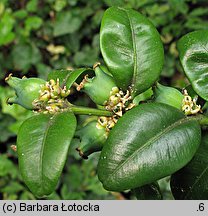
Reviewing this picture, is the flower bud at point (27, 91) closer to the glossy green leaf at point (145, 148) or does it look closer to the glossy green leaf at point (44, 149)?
the glossy green leaf at point (44, 149)

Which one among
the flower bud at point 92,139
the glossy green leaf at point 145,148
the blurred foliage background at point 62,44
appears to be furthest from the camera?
the blurred foliage background at point 62,44

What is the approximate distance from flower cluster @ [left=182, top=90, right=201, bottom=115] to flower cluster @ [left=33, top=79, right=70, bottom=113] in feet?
0.63

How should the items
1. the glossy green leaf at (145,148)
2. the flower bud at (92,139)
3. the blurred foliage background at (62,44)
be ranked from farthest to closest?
1. the blurred foliage background at (62,44)
2. the flower bud at (92,139)
3. the glossy green leaf at (145,148)

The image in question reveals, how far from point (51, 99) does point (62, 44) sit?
1.69 m

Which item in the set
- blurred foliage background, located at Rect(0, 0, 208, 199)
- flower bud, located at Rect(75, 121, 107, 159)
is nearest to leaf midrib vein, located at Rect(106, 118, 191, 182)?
flower bud, located at Rect(75, 121, 107, 159)

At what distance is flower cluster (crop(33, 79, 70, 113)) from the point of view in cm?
80

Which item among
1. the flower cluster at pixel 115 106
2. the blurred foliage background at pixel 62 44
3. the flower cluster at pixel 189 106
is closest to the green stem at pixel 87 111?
the flower cluster at pixel 115 106

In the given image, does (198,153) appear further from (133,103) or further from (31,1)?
(31,1)

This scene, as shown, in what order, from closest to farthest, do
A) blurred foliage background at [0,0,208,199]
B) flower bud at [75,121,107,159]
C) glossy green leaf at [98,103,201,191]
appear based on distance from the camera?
glossy green leaf at [98,103,201,191] < flower bud at [75,121,107,159] < blurred foliage background at [0,0,208,199]

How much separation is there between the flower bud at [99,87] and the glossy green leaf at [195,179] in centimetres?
17

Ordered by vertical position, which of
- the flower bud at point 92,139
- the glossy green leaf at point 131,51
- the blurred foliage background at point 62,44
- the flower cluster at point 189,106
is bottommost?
the blurred foliage background at point 62,44

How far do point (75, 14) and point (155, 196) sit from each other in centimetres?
165

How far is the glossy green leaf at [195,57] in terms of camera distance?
2.73 ft

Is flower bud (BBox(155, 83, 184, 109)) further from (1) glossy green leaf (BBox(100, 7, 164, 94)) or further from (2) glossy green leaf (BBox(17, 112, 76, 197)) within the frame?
(2) glossy green leaf (BBox(17, 112, 76, 197))
